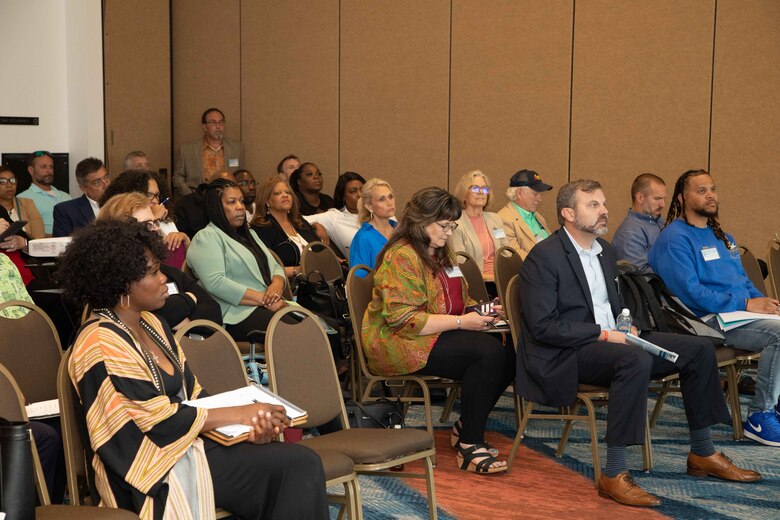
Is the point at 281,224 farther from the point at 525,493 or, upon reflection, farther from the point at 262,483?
the point at 262,483

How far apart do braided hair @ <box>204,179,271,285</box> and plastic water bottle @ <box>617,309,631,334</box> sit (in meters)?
1.89

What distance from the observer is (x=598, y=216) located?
4188 millimetres

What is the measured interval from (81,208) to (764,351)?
4.07m

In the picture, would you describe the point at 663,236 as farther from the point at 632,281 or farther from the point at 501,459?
the point at 501,459

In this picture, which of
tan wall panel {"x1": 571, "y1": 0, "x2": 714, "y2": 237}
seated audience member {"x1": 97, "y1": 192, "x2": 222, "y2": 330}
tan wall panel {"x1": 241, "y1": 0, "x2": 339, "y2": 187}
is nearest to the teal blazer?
seated audience member {"x1": 97, "y1": 192, "x2": 222, "y2": 330}

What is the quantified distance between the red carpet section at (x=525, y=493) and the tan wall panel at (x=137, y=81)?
5.55 m

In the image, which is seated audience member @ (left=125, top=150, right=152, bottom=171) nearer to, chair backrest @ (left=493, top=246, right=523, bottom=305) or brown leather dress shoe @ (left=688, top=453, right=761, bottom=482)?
chair backrest @ (left=493, top=246, right=523, bottom=305)

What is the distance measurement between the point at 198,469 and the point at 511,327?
76.4 inches

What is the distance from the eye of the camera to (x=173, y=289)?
4.12m

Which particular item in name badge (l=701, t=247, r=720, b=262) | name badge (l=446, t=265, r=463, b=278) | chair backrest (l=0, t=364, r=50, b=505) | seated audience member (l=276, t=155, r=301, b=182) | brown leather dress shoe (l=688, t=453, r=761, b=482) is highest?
seated audience member (l=276, t=155, r=301, b=182)

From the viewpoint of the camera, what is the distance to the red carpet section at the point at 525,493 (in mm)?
3605

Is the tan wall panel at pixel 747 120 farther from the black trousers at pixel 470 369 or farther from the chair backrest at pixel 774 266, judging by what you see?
the black trousers at pixel 470 369

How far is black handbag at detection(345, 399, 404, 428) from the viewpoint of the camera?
360 centimetres

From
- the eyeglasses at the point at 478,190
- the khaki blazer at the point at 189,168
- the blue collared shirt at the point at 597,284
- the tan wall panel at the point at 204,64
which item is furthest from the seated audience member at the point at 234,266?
the tan wall panel at the point at 204,64
